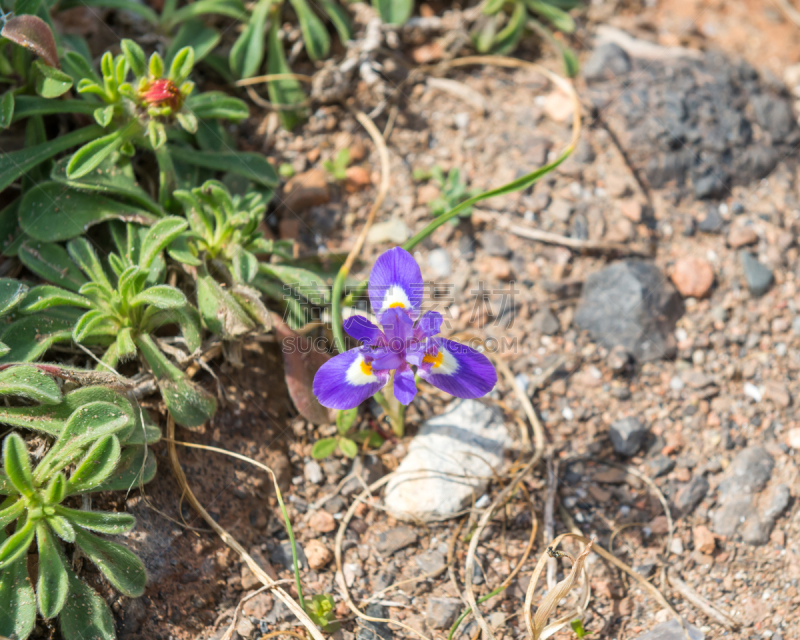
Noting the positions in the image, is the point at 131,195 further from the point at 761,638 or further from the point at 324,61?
the point at 761,638

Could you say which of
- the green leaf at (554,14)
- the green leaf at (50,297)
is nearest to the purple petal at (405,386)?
the green leaf at (50,297)

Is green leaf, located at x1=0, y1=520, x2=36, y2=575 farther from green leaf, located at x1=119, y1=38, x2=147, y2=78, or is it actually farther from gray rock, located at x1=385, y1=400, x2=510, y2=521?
green leaf, located at x1=119, y1=38, x2=147, y2=78

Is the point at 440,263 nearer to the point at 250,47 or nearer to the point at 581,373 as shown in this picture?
the point at 581,373

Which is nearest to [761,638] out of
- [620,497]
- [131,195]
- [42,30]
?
[620,497]

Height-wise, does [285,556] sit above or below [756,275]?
below

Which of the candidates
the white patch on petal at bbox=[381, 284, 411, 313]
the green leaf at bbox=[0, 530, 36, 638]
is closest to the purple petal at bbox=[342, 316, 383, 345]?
the white patch on petal at bbox=[381, 284, 411, 313]

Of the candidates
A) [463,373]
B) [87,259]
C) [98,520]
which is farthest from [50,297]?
[463,373]
